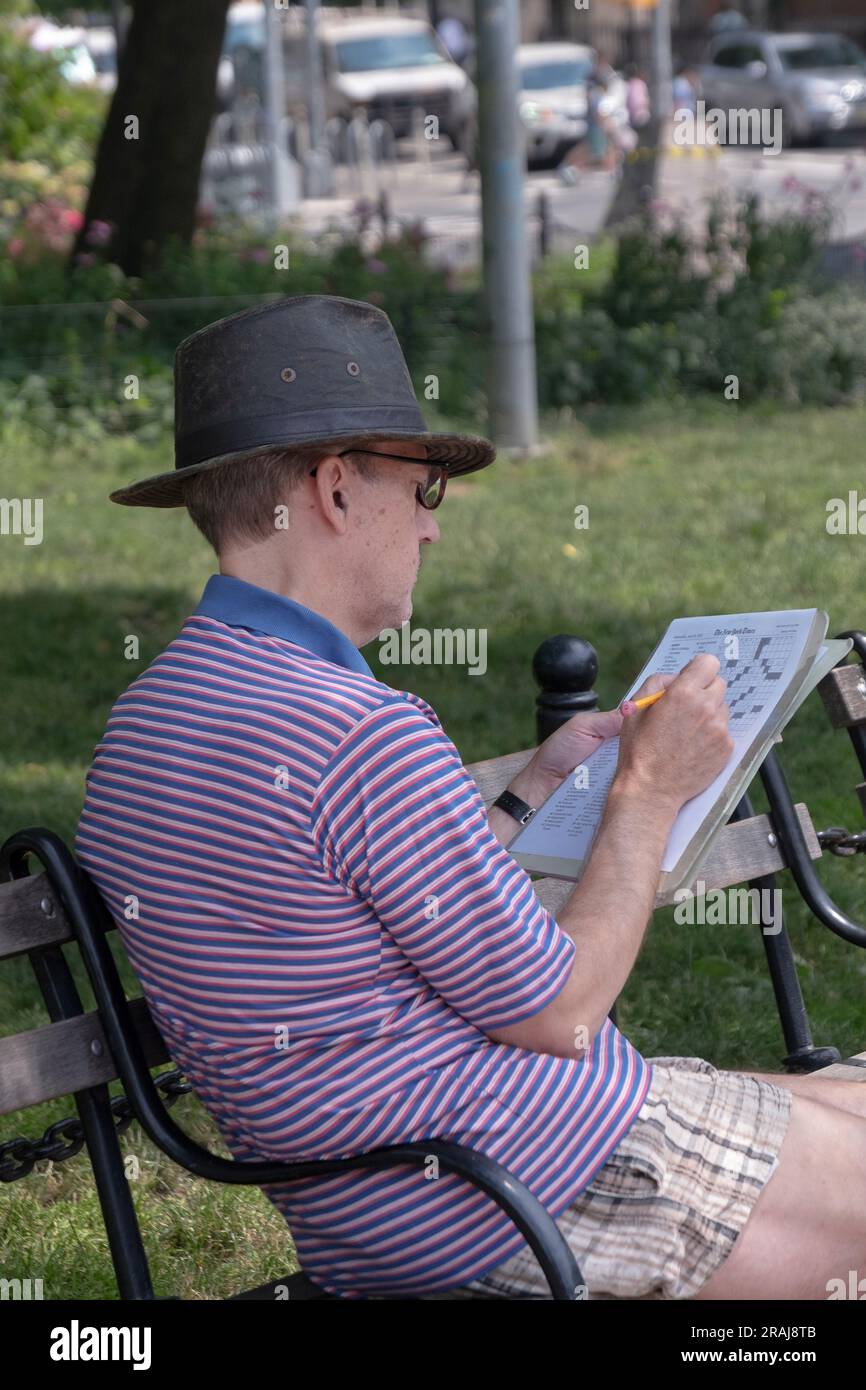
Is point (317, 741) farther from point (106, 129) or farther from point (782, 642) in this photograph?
point (106, 129)

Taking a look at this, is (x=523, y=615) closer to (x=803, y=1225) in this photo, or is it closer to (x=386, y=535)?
(x=386, y=535)

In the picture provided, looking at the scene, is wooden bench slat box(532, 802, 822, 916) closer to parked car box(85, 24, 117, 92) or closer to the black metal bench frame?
the black metal bench frame

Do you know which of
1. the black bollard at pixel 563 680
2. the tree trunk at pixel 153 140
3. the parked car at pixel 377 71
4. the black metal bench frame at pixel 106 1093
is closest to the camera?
the black metal bench frame at pixel 106 1093

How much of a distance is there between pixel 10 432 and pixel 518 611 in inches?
172

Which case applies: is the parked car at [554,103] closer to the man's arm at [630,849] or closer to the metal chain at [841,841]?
Result: the metal chain at [841,841]

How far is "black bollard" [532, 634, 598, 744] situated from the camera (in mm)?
3246

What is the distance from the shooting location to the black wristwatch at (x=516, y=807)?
2.78m

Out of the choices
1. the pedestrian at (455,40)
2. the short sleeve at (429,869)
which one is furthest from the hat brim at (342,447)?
the pedestrian at (455,40)

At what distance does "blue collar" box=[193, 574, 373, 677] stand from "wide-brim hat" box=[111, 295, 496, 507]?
6.1 inches

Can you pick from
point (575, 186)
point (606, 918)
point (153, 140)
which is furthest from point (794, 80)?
point (606, 918)

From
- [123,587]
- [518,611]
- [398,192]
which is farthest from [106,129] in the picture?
[398,192]

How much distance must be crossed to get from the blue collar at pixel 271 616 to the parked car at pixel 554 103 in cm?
2697

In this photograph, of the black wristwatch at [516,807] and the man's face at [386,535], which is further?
the black wristwatch at [516,807]
